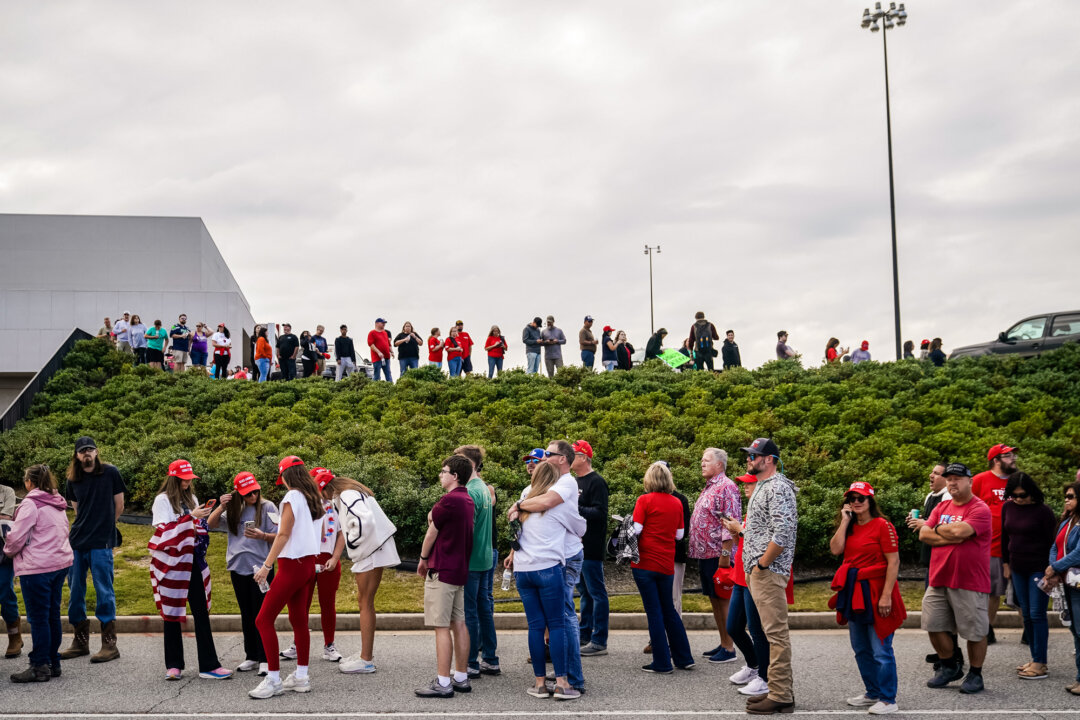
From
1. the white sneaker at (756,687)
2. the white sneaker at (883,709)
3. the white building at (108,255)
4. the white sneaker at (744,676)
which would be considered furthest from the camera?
the white building at (108,255)

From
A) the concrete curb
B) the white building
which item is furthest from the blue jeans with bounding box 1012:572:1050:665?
the white building

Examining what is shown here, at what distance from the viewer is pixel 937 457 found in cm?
1608

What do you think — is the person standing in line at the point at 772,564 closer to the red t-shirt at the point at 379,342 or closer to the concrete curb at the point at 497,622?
the concrete curb at the point at 497,622

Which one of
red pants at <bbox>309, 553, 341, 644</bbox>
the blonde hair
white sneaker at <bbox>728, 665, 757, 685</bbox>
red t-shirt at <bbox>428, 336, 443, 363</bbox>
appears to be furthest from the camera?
red t-shirt at <bbox>428, 336, 443, 363</bbox>

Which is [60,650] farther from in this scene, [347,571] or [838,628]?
[838,628]

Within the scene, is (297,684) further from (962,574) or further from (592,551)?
(962,574)

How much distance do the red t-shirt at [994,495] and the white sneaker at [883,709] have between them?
8.61 ft

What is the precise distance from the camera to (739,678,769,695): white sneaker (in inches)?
290

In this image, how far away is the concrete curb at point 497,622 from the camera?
10.1m

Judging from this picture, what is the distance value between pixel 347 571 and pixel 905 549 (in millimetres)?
7214

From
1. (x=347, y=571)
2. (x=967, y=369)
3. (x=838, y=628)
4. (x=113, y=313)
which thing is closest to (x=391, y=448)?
(x=347, y=571)

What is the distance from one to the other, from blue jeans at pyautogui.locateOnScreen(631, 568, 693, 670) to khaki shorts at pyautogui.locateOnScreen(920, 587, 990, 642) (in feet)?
6.58

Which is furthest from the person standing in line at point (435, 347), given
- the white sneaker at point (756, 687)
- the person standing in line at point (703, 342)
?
the white sneaker at point (756, 687)

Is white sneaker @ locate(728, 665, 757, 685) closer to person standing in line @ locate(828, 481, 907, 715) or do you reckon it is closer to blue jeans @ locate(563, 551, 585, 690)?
person standing in line @ locate(828, 481, 907, 715)
